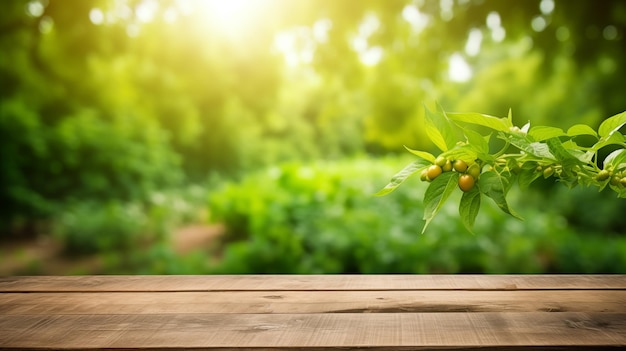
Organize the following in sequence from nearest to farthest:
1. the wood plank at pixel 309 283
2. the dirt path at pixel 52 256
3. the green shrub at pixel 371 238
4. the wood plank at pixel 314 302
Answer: the wood plank at pixel 314 302, the wood plank at pixel 309 283, the green shrub at pixel 371 238, the dirt path at pixel 52 256

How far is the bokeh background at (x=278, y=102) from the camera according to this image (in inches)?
156

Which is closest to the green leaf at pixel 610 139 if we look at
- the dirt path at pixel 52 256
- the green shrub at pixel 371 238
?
the green shrub at pixel 371 238

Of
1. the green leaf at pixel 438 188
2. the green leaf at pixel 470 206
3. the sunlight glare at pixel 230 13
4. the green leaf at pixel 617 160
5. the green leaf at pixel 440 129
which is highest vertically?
the sunlight glare at pixel 230 13

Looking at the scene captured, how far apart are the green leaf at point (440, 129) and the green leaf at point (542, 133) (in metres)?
0.12

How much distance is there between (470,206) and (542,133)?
6.5 inches

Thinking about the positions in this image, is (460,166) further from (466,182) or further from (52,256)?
(52,256)

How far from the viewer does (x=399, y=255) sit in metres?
3.79

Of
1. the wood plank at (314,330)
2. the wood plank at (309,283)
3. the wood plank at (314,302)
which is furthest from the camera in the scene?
the wood plank at (309,283)

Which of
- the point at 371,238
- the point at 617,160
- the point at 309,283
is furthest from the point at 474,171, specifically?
the point at 371,238

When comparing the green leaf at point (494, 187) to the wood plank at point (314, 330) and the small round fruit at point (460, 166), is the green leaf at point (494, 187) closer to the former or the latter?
the small round fruit at point (460, 166)

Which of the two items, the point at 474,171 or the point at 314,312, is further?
the point at 314,312

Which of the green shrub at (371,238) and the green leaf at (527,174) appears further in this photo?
the green shrub at (371,238)

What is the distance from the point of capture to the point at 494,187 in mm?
854

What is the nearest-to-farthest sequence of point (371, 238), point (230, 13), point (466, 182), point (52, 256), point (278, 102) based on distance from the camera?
1. point (466, 182)
2. point (371, 238)
3. point (230, 13)
4. point (278, 102)
5. point (52, 256)
